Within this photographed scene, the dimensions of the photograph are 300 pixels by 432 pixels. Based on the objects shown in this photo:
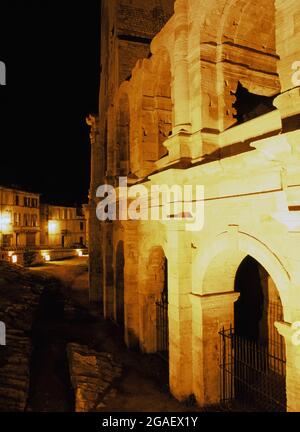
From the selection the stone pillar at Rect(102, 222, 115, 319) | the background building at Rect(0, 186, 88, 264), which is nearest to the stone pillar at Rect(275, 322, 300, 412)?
the stone pillar at Rect(102, 222, 115, 319)

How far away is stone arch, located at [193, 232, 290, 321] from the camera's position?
6160 millimetres

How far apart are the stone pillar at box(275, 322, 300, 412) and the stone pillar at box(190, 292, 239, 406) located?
99.4 inches

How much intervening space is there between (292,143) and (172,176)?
3544mm

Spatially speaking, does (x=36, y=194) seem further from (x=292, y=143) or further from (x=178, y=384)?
(x=292, y=143)

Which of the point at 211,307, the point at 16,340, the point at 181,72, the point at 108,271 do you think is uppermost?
the point at 181,72

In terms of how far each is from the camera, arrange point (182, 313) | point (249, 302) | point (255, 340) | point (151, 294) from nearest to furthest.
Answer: point (182, 313) → point (255, 340) → point (249, 302) → point (151, 294)

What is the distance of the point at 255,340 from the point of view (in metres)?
10.4

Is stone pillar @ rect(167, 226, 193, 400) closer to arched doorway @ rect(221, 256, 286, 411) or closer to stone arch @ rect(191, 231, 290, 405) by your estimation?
stone arch @ rect(191, 231, 290, 405)

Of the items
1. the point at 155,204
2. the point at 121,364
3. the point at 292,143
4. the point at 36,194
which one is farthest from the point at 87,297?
the point at 36,194

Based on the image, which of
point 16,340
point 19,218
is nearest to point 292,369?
point 16,340

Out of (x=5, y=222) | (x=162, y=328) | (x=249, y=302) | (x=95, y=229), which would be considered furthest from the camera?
(x=5, y=222)

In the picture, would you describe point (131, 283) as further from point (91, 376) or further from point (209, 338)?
point (209, 338)

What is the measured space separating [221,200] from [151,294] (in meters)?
5.39

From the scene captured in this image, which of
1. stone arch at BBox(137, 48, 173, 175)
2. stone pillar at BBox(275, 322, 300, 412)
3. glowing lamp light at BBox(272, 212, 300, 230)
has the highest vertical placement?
stone arch at BBox(137, 48, 173, 175)
